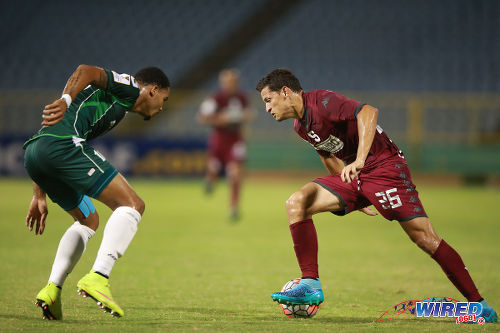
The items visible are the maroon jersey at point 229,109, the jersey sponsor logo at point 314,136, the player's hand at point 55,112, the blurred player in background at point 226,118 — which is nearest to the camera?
the player's hand at point 55,112

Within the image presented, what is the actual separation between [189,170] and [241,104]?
682cm

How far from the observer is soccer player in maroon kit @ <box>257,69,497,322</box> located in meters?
4.77

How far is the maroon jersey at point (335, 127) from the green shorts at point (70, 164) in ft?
5.11

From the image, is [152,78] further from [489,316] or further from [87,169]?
[489,316]

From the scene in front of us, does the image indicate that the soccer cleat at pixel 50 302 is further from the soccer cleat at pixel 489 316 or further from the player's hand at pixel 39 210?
the soccer cleat at pixel 489 316

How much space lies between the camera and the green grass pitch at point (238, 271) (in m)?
4.57

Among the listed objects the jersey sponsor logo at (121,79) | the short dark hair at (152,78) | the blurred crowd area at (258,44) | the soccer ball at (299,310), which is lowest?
the soccer ball at (299,310)

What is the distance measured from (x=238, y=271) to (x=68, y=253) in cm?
242

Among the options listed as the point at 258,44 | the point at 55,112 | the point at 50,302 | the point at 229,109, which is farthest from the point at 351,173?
the point at 258,44

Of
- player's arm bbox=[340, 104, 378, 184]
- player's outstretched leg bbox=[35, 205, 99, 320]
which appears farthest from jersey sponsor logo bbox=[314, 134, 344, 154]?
player's outstretched leg bbox=[35, 205, 99, 320]

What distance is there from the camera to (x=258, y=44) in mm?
25672

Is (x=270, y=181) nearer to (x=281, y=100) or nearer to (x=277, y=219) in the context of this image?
(x=277, y=219)

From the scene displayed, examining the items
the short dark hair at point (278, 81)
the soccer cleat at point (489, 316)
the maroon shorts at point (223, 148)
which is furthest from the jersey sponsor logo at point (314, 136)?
the maroon shorts at point (223, 148)

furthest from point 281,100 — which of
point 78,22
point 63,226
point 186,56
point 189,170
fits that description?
point 78,22
